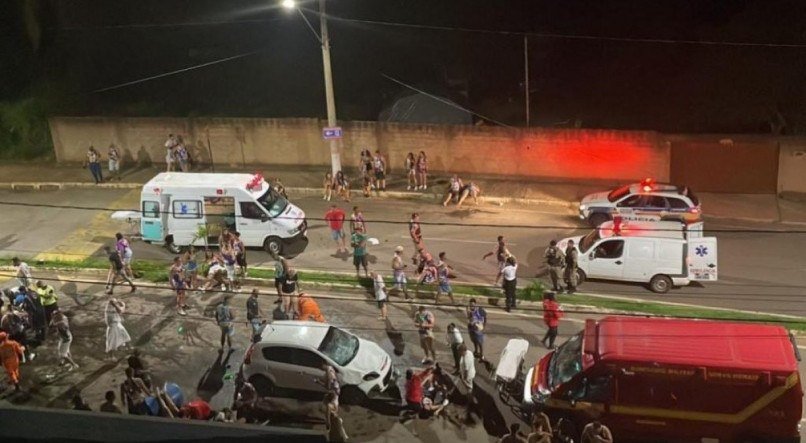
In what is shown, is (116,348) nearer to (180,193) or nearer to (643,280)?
(180,193)

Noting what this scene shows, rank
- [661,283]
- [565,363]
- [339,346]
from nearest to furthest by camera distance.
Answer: [565,363] → [339,346] → [661,283]

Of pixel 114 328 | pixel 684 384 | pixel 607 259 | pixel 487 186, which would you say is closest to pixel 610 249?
pixel 607 259

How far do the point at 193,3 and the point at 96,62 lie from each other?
5.40m

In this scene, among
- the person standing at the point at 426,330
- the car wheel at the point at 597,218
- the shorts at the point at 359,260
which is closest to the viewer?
the person standing at the point at 426,330

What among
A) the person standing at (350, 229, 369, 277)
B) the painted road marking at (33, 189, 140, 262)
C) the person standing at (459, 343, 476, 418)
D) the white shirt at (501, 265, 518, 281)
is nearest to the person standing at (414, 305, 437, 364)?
the person standing at (459, 343, 476, 418)

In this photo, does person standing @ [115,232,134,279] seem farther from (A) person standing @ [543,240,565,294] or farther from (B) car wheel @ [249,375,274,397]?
(A) person standing @ [543,240,565,294]

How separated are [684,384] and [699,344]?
30.8 inches

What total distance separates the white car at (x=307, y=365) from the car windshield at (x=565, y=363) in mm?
3101

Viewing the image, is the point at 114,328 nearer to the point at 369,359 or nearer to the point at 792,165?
the point at 369,359

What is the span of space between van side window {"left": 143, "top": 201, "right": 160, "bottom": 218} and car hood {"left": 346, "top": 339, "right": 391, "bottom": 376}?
8570mm

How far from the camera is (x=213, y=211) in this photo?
2180 centimetres

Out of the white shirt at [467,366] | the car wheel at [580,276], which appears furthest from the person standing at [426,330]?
the car wheel at [580,276]

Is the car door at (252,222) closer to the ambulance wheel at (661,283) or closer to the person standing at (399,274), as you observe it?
the person standing at (399,274)

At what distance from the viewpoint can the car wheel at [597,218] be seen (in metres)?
23.6
